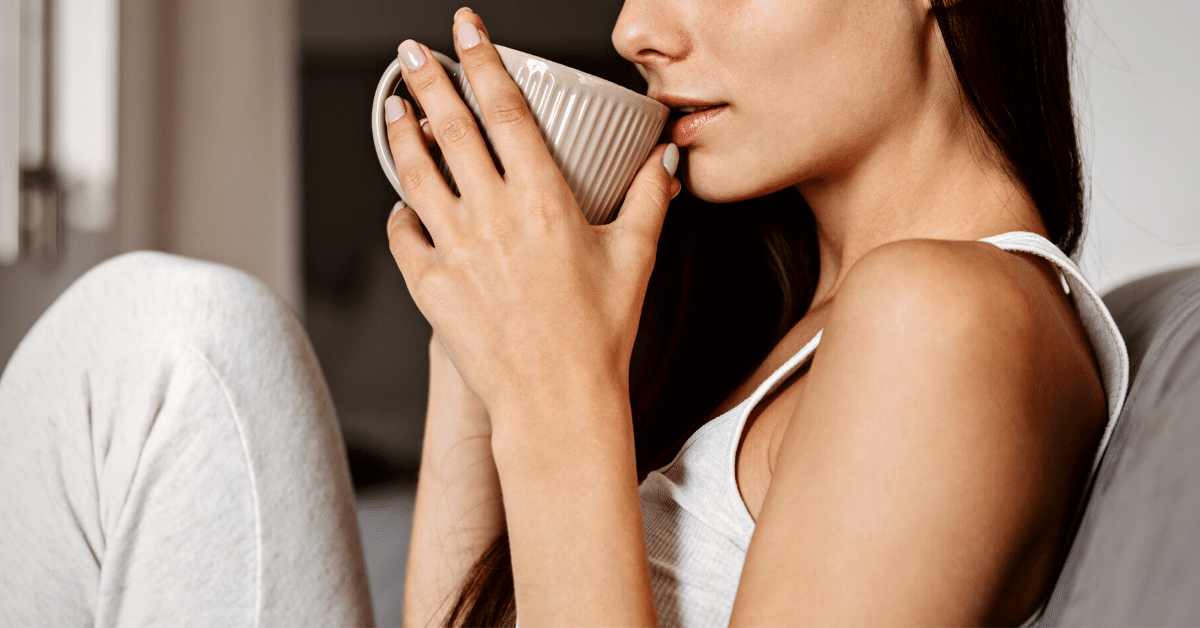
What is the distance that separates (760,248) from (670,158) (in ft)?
1.09

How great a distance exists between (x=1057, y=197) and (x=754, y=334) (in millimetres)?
369

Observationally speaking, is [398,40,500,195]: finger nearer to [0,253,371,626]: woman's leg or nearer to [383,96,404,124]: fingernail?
[383,96,404,124]: fingernail

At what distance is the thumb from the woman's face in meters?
0.03

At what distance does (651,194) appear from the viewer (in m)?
0.64

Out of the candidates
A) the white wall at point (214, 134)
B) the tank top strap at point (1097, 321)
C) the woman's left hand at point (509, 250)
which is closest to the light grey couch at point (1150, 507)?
the tank top strap at point (1097, 321)

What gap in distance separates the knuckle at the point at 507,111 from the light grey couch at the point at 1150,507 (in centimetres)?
45

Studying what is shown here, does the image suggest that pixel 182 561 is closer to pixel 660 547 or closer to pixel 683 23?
pixel 660 547

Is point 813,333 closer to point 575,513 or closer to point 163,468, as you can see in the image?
point 575,513

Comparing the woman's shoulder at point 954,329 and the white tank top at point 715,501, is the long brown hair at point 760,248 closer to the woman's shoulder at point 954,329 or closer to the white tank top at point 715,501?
the white tank top at point 715,501

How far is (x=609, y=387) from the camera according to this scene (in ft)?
1.82

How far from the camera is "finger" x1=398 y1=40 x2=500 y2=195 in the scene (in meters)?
0.60

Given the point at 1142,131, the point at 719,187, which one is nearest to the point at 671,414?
the point at 719,187

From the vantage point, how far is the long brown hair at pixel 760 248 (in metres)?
0.63

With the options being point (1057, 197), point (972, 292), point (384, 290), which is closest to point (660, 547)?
point (972, 292)
